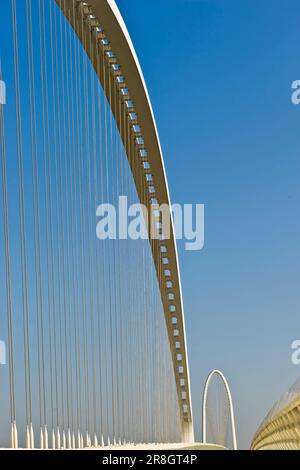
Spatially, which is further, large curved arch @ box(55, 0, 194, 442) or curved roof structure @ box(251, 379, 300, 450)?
large curved arch @ box(55, 0, 194, 442)

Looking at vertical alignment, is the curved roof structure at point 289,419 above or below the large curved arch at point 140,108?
below

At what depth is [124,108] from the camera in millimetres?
20375

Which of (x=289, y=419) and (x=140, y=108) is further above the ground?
(x=140, y=108)

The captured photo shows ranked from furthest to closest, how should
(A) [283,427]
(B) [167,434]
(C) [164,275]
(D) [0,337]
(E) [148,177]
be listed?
(C) [164,275], (B) [167,434], (E) [148,177], (A) [283,427], (D) [0,337]

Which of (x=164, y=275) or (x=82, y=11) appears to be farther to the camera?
(x=164, y=275)

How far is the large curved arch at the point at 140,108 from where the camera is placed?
15212mm

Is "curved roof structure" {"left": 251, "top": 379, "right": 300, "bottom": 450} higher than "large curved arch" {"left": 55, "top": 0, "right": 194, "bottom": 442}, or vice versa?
"large curved arch" {"left": 55, "top": 0, "right": 194, "bottom": 442}

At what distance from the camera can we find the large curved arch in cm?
1521

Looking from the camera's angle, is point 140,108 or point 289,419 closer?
point 289,419

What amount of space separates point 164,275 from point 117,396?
51.5ft

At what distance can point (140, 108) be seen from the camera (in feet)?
67.6

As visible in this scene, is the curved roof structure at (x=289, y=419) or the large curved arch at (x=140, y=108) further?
the large curved arch at (x=140, y=108)

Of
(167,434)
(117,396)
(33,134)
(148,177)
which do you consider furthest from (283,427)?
(167,434)
